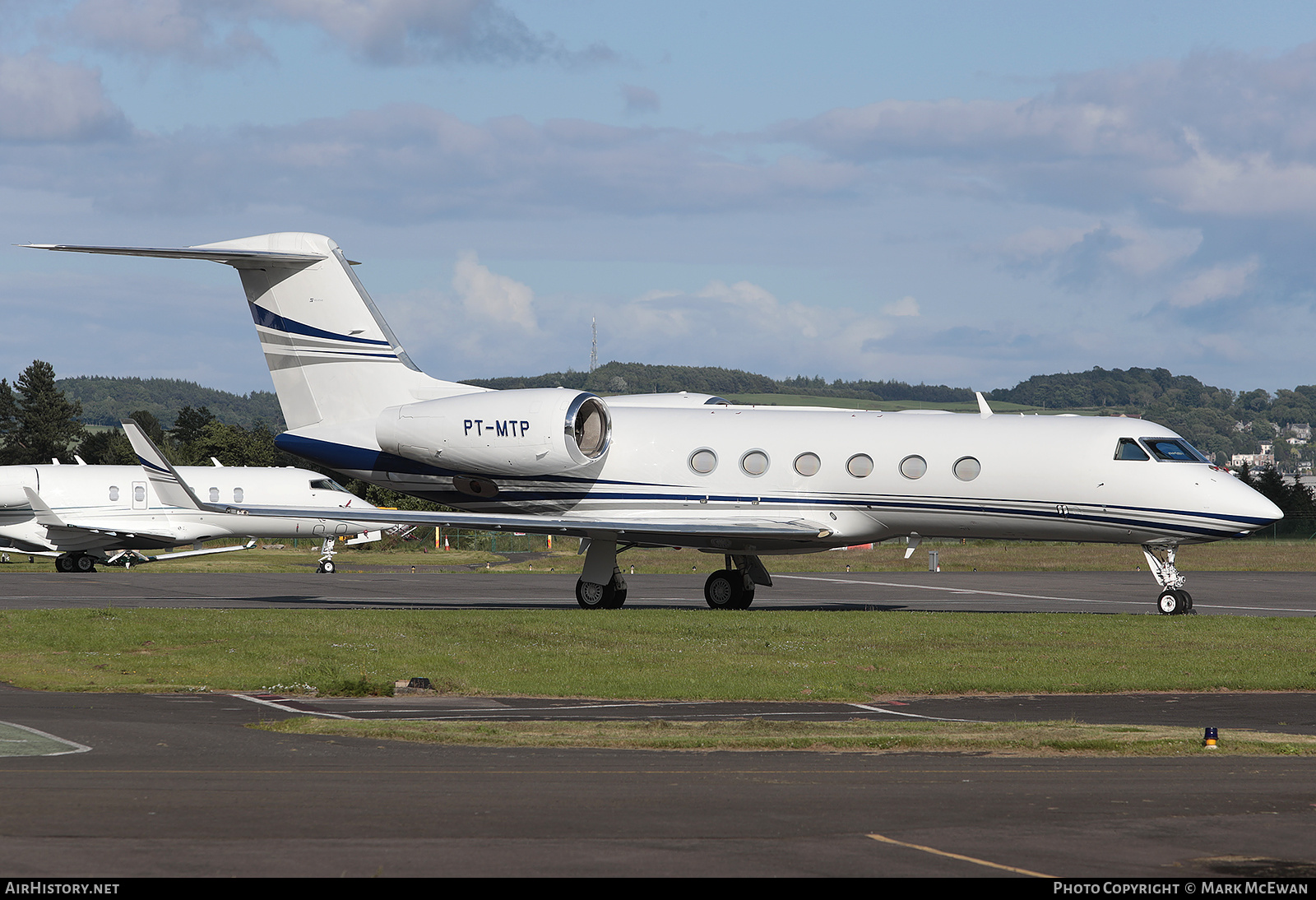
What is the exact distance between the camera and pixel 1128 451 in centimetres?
2578

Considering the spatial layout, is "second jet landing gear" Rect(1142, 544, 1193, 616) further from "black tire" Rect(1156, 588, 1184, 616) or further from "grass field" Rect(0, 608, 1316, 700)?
"grass field" Rect(0, 608, 1316, 700)

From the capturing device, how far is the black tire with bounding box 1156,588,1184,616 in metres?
25.4

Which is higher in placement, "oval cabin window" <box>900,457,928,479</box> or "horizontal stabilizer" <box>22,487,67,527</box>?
"oval cabin window" <box>900,457,928,479</box>

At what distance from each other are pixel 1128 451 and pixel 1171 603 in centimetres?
298

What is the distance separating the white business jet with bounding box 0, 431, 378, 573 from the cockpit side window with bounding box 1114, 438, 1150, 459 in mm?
31016

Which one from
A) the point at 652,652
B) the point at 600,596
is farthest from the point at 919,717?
the point at 600,596

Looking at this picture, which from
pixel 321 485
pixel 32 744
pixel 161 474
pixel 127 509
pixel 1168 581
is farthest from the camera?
pixel 321 485

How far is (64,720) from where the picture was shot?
541 inches

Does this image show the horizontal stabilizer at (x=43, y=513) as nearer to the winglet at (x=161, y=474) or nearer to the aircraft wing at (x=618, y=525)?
the winglet at (x=161, y=474)

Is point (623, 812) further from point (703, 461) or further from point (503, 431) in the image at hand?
point (703, 461)

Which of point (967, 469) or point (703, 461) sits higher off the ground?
point (703, 461)

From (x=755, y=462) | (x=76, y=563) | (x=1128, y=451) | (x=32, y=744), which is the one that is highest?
(x=1128, y=451)

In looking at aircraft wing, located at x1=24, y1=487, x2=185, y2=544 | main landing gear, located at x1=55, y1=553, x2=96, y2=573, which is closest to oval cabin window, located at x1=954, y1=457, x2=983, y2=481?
aircraft wing, located at x1=24, y1=487, x2=185, y2=544

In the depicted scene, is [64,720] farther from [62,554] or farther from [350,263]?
[62,554]
